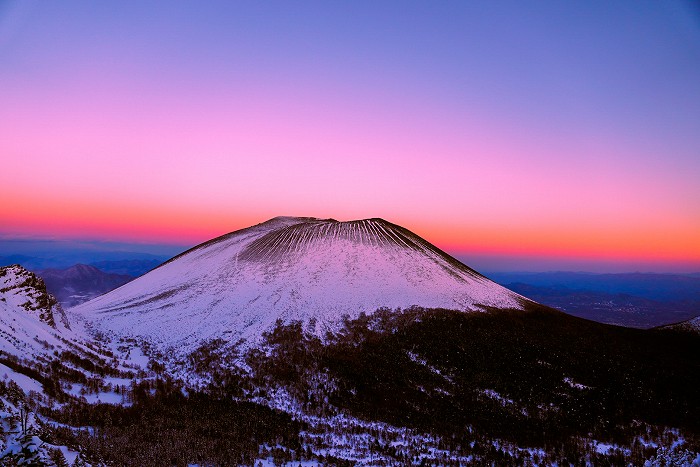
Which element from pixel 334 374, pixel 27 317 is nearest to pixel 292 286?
pixel 334 374

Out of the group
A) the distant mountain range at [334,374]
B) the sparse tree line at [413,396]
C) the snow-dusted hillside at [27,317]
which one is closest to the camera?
the distant mountain range at [334,374]

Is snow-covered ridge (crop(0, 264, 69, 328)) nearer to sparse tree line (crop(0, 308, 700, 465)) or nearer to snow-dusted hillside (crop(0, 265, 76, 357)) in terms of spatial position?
snow-dusted hillside (crop(0, 265, 76, 357))

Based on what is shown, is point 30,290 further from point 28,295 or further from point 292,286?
point 292,286

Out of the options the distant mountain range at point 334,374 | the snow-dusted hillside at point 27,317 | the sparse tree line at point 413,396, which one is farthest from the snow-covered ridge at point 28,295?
the sparse tree line at point 413,396

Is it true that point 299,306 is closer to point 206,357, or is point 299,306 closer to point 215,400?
point 206,357

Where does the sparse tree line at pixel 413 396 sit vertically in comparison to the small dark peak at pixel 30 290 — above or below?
below

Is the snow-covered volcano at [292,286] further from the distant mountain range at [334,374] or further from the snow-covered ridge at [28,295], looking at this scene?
the snow-covered ridge at [28,295]

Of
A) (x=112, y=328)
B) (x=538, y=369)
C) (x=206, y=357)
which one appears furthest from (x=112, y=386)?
(x=538, y=369)

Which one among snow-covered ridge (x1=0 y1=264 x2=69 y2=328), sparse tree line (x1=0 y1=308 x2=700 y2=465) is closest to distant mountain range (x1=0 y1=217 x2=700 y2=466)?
sparse tree line (x1=0 y1=308 x2=700 y2=465)
